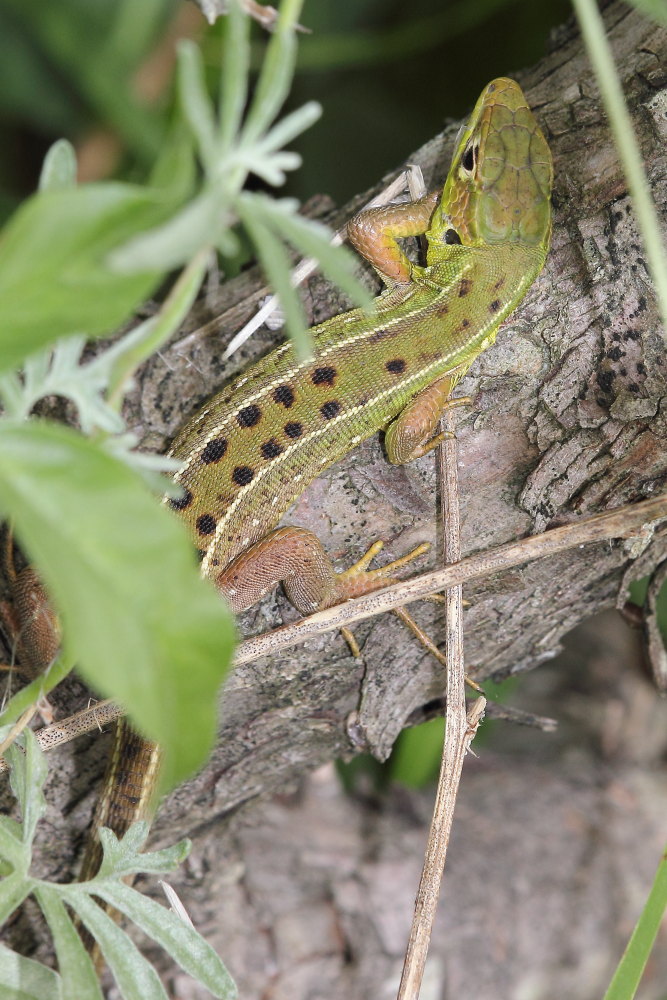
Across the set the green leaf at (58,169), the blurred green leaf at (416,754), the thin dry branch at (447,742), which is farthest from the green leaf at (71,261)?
the blurred green leaf at (416,754)

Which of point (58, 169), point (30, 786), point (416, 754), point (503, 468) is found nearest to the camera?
point (58, 169)

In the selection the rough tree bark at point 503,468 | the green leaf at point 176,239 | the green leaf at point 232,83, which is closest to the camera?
the green leaf at point 176,239

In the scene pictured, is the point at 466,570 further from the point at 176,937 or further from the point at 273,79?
the point at 273,79

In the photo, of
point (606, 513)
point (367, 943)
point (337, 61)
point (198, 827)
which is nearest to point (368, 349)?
point (606, 513)

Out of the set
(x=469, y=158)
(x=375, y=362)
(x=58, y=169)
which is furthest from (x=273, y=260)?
(x=469, y=158)

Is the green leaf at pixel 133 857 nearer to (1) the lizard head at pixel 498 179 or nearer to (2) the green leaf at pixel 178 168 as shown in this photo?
(2) the green leaf at pixel 178 168

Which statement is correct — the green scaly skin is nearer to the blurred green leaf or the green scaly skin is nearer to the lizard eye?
the lizard eye
